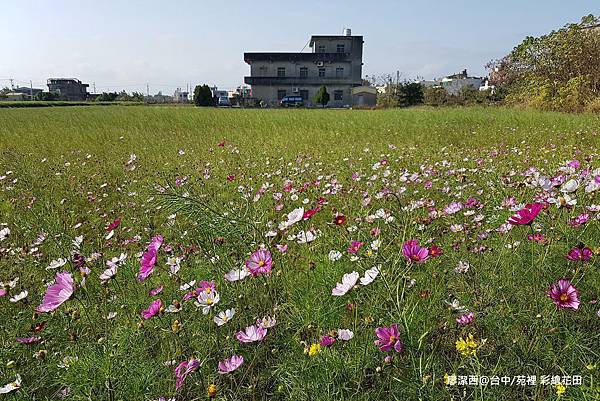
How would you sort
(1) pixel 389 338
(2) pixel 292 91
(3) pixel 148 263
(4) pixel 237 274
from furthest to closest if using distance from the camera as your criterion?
(2) pixel 292 91 → (4) pixel 237 274 → (3) pixel 148 263 → (1) pixel 389 338

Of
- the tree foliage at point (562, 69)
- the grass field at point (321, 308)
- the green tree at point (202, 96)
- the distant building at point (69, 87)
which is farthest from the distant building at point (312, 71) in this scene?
the grass field at point (321, 308)

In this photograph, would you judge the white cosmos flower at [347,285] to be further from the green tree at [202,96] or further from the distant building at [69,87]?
the distant building at [69,87]

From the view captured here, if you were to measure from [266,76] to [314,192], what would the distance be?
34621 millimetres

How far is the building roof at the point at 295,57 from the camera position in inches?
1372

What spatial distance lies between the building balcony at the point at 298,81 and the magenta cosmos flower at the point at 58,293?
35.4m

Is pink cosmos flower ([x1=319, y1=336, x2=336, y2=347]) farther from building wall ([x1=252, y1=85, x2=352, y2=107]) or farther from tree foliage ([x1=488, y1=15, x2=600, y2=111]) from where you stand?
building wall ([x1=252, y1=85, x2=352, y2=107])

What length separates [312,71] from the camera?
35375 mm

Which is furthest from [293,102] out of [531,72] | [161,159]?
[161,159]

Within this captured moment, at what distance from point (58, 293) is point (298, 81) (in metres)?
35.6

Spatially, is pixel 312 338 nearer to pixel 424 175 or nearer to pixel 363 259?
pixel 363 259

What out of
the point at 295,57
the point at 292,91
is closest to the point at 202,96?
the point at 292,91

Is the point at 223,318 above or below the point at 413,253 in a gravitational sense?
below

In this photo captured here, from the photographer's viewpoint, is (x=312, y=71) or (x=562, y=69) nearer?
(x=562, y=69)

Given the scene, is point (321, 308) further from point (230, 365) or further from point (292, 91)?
Answer: point (292, 91)
